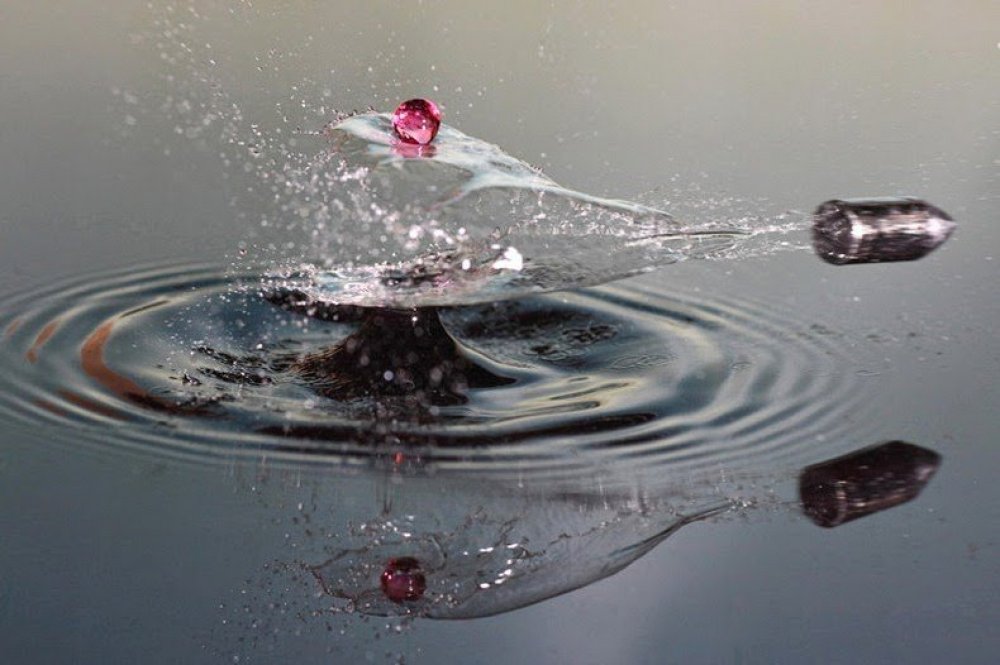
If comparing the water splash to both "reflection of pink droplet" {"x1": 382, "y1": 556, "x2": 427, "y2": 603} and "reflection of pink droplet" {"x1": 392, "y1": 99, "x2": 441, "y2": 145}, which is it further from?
"reflection of pink droplet" {"x1": 382, "y1": 556, "x2": 427, "y2": 603}

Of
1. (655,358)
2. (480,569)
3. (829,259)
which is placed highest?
(829,259)

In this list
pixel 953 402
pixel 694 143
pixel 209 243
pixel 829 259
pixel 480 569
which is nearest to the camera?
pixel 480 569

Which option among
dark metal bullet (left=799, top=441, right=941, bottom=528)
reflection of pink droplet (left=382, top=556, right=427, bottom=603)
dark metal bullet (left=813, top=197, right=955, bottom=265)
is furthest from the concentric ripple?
reflection of pink droplet (left=382, top=556, right=427, bottom=603)

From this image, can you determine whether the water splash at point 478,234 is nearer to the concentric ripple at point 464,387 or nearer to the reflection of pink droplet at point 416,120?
the reflection of pink droplet at point 416,120

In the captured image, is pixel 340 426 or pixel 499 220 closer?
pixel 340 426

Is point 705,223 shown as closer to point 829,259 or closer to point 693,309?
point 693,309

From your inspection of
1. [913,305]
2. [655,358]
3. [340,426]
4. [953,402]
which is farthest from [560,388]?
[913,305]

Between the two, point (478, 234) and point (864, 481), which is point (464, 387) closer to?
point (478, 234)
